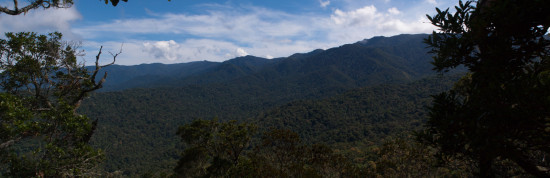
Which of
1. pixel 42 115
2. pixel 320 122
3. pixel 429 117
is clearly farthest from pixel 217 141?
pixel 320 122

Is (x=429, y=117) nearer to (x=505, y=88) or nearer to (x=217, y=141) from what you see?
(x=505, y=88)

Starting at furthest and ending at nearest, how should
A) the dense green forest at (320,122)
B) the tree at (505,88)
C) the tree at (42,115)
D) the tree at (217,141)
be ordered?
1. the dense green forest at (320,122)
2. the tree at (217,141)
3. the tree at (42,115)
4. the tree at (505,88)

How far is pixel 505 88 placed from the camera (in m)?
2.68

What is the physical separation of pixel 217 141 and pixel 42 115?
10234 millimetres

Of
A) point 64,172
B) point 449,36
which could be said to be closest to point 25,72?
point 64,172

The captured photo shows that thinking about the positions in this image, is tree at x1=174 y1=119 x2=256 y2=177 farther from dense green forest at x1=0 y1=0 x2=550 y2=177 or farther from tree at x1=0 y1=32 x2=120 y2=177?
tree at x1=0 y1=32 x2=120 y2=177

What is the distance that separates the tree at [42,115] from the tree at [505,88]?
7.29 metres

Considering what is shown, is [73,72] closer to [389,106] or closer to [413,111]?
[413,111]

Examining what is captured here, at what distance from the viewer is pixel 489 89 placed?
2.55 m

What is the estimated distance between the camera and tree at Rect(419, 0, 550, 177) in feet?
8.29

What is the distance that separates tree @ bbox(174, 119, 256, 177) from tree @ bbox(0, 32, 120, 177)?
304 inches

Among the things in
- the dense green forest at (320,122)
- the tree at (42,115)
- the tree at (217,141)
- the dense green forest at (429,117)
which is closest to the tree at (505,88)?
the dense green forest at (429,117)

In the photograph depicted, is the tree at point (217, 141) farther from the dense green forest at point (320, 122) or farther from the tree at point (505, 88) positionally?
the dense green forest at point (320, 122)

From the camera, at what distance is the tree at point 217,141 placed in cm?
1421
